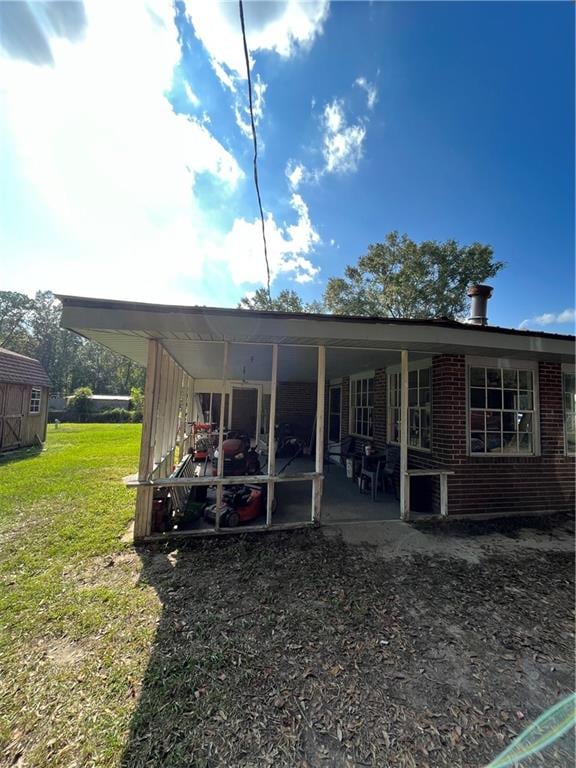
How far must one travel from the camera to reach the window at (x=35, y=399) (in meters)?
12.7

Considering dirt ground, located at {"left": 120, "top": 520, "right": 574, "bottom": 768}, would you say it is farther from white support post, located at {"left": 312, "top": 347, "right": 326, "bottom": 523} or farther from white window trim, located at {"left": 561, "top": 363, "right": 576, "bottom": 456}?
white window trim, located at {"left": 561, "top": 363, "right": 576, "bottom": 456}

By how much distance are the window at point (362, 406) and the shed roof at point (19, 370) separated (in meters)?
12.1

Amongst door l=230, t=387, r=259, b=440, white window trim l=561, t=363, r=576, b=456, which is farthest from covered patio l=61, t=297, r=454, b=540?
door l=230, t=387, r=259, b=440

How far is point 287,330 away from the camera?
12.3ft

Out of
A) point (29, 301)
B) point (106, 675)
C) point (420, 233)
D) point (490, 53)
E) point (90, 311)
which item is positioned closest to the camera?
point (106, 675)

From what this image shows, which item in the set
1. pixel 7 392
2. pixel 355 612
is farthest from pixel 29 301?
pixel 355 612

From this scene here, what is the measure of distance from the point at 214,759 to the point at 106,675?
98 centimetres

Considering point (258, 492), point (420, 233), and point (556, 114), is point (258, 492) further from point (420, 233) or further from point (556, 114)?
point (420, 233)

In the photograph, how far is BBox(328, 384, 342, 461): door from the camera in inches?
380

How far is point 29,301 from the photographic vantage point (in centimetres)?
4388

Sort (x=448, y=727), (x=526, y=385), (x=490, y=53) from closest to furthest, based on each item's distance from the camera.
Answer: (x=448, y=727) < (x=526, y=385) < (x=490, y=53)

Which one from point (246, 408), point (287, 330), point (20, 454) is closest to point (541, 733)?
point (287, 330)

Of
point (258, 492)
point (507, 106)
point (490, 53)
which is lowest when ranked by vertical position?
point (258, 492)

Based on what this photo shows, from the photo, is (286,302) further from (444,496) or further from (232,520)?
(232,520)
